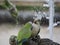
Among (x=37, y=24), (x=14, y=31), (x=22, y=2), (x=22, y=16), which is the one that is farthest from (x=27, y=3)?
(x=37, y=24)

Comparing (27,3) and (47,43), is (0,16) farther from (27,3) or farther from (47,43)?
(47,43)

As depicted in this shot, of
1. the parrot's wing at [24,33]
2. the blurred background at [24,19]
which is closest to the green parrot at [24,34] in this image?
the parrot's wing at [24,33]

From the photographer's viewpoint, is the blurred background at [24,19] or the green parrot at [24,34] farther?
the blurred background at [24,19]

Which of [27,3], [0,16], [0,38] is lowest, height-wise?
[0,38]

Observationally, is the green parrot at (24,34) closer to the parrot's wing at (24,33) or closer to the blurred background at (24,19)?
the parrot's wing at (24,33)

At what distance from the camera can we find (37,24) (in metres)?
0.72

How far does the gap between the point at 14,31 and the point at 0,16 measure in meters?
0.40

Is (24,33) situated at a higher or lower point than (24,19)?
higher

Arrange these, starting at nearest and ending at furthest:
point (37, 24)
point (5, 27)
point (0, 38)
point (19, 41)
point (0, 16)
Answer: point (19, 41), point (37, 24), point (0, 38), point (5, 27), point (0, 16)

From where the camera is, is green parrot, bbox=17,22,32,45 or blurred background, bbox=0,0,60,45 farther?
blurred background, bbox=0,0,60,45

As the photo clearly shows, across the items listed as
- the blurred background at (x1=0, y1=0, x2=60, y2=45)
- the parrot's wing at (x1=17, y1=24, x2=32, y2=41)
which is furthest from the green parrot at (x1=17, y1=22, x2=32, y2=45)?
the blurred background at (x1=0, y1=0, x2=60, y2=45)

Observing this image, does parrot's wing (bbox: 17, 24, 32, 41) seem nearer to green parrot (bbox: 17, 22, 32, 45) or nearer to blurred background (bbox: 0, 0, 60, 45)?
green parrot (bbox: 17, 22, 32, 45)

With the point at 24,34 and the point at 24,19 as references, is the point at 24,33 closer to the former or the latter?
the point at 24,34

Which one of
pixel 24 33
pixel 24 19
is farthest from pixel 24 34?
pixel 24 19
